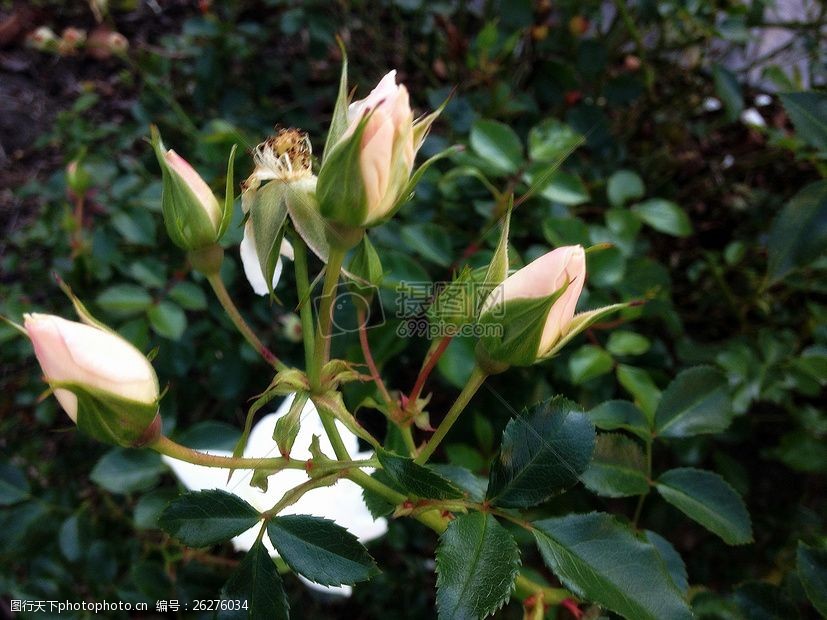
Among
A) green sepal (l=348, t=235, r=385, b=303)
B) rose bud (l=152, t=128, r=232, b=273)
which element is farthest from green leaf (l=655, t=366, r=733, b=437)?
rose bud (l=152, t=128, r=232, b=273)

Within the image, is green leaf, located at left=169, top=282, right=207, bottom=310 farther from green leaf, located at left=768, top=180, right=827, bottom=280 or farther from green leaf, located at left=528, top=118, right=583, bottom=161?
green leaf, located at left=768, top=180, right=827, bottom=280

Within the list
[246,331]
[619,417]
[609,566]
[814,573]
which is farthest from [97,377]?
[814,573]

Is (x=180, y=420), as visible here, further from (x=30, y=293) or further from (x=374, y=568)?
(x=374, y=568)

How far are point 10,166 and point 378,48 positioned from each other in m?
1.35

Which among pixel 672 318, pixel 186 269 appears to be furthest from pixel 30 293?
pixel 672 318

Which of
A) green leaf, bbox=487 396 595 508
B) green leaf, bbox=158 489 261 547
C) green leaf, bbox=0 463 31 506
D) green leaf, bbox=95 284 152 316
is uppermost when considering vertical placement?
green leaf, bbox=487 396 595 508

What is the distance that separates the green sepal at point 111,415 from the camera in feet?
1.24

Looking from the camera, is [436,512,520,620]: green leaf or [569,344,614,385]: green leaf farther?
[569,344,614,385]: green leaf

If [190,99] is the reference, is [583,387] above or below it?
below

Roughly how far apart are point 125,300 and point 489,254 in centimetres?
52

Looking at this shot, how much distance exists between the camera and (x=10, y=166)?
6.32 ft

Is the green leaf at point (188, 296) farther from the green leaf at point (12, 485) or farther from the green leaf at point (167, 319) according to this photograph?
the green leaf at point (12, 485)

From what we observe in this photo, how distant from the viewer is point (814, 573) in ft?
1.77

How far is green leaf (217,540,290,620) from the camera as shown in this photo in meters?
0.42
